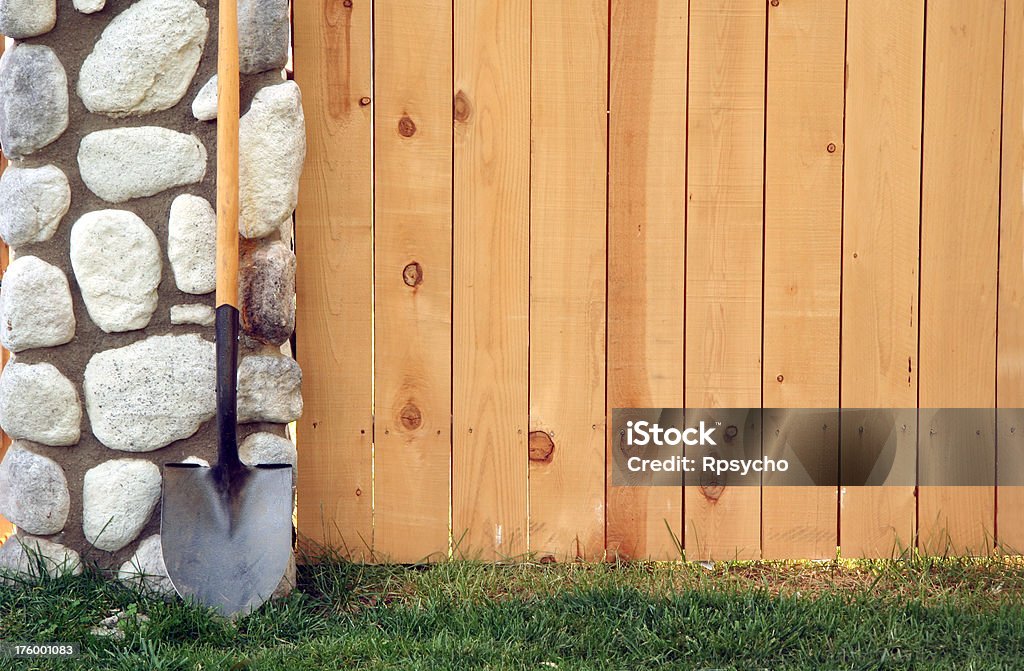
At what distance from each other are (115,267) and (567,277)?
1065 mm

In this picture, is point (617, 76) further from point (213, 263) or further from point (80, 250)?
point (80, 250)

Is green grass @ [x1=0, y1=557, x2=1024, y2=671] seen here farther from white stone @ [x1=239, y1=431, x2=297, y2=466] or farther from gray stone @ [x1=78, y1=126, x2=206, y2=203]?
gray stone @ [x1=78, y1=126, x2=206, y2=203]

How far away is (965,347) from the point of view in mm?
2281

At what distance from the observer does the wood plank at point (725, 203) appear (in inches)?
88.4

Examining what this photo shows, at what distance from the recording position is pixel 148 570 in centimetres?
200

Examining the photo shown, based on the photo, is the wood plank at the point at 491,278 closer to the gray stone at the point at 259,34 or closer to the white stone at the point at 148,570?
the gray stone at the point at 259,34

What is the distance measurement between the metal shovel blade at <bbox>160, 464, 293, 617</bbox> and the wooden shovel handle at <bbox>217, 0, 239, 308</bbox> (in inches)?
15.6

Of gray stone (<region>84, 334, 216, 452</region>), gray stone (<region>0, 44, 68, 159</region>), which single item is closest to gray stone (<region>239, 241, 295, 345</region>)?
gray stone (<region>84, 334, 216, 452</region>)

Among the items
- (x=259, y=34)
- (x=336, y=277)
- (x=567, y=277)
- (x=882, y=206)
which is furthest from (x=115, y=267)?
(x=882, y=206)

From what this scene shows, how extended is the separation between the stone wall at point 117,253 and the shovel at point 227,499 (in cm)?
9

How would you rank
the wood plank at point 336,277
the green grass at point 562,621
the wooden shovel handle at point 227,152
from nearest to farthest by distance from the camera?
the green grass at point 562,621
the wooden shovel handle at point 227,152
the wood plank at point 336,277

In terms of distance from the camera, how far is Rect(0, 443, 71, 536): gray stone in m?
1.97

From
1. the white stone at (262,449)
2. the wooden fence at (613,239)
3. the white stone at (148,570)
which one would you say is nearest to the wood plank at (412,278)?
the wooden fence at (613,239)

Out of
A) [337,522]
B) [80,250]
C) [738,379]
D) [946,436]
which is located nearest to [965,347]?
[946,436]
